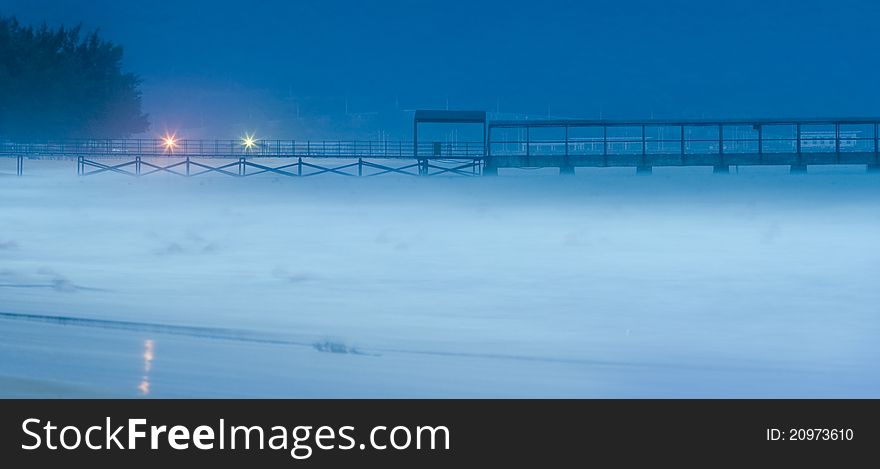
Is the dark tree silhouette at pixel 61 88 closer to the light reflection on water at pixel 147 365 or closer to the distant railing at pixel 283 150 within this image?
the distant railing at pixel 283 150

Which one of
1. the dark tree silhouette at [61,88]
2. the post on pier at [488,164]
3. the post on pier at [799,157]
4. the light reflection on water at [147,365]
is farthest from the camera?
the dark tree silhouette at [61,88]

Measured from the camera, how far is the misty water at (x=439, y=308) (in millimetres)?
5914

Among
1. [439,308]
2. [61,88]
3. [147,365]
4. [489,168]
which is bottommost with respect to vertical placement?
[147,365]

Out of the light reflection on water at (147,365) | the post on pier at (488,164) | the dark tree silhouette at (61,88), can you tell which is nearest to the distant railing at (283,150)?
the post on pier at (488,164)

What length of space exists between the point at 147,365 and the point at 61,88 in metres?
58.6

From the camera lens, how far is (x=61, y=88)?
6091 centimetres

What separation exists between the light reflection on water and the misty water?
19 mm

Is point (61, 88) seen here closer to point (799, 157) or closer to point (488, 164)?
point (488, 164)

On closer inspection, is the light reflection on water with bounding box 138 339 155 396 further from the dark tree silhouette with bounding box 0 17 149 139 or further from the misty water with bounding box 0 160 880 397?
the dark tree silhouette with bounding box 0 17 149 139

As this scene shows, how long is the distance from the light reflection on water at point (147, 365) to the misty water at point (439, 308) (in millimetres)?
19

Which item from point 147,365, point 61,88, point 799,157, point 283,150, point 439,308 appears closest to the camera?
point 147,365

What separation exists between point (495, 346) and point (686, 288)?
10.9 ft

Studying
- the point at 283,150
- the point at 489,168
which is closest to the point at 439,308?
the point at 489,168

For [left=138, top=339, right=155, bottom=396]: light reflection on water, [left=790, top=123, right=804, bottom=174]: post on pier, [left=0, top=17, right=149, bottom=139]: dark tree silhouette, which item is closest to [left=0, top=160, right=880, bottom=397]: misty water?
[left=138, top=339, right=155, bottom=396]: light reflection on water
